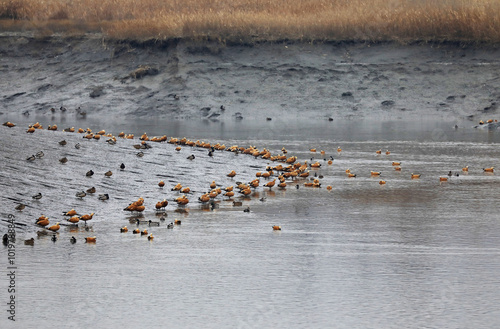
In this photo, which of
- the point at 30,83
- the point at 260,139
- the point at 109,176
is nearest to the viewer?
the point at 109,176

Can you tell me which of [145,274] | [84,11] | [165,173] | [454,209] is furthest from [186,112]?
[145,274]

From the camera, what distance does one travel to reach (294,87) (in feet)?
165

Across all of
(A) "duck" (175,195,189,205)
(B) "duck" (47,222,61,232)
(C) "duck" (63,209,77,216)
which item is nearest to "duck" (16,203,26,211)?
(C) "duck" (63,209,77,216)

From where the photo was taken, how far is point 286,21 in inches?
2216

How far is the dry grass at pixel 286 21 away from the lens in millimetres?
53281

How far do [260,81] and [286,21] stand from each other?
6.99 meters

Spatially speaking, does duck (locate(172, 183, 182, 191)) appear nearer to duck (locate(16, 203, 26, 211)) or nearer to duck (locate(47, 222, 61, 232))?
duck (locate(16, 203, 26, 211))

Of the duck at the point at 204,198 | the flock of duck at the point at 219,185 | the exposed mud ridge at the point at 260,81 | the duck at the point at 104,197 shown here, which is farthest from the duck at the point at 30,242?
the exposed mud ridge at the point at 260,81

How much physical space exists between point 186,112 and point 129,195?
28.8 m

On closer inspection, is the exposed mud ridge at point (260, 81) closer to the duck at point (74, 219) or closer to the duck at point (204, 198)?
the duck at point (204, 198)

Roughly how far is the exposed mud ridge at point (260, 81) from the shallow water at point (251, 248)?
2055 centimetres

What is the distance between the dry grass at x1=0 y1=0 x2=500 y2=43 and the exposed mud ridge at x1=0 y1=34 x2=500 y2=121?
32.6 inches

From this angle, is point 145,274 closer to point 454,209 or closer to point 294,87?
point 454,209

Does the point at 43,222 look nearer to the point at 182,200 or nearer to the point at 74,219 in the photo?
the point at 74,219
